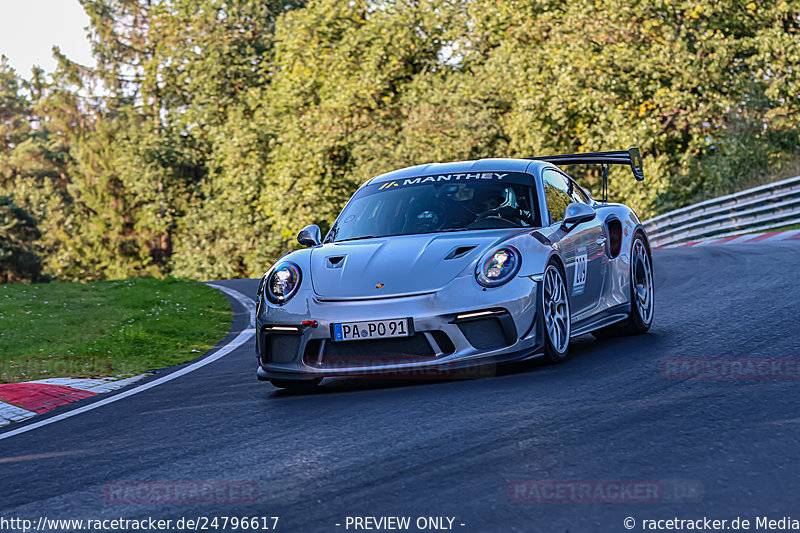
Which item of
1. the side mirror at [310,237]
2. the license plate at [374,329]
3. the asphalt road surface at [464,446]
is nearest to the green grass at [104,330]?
the asphalt road surface at [464,446]

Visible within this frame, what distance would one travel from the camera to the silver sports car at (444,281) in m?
5.85

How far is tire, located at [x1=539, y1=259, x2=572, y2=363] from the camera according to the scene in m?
6.21

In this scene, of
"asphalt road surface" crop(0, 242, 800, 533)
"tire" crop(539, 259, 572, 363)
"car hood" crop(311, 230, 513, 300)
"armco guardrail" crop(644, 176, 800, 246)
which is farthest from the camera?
"armco guardrail" crop(644, 176, 800, 246)

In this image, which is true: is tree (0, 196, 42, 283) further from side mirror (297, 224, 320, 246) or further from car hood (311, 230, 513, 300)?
car hood (311, 230, 513, 300)

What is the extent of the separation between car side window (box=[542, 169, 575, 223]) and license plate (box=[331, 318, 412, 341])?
1.78 meters

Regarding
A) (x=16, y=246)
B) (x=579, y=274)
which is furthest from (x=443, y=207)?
(x=16, y=246)

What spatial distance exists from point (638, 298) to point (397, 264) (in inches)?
103

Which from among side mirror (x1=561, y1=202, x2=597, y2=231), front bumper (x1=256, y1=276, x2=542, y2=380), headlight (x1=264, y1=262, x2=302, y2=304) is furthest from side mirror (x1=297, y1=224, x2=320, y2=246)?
side mirror (x1=561, y1=202, x2=597, y2=231)

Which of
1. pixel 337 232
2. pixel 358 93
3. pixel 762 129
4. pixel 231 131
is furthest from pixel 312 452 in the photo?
pixel 231 131

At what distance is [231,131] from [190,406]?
35719mm

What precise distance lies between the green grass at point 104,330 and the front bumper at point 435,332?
2885 mm

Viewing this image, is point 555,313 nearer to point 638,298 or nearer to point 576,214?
point 576,214

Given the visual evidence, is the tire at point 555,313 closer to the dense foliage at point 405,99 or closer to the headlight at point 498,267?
the headlight at point 498,267

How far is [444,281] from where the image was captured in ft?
19.4
